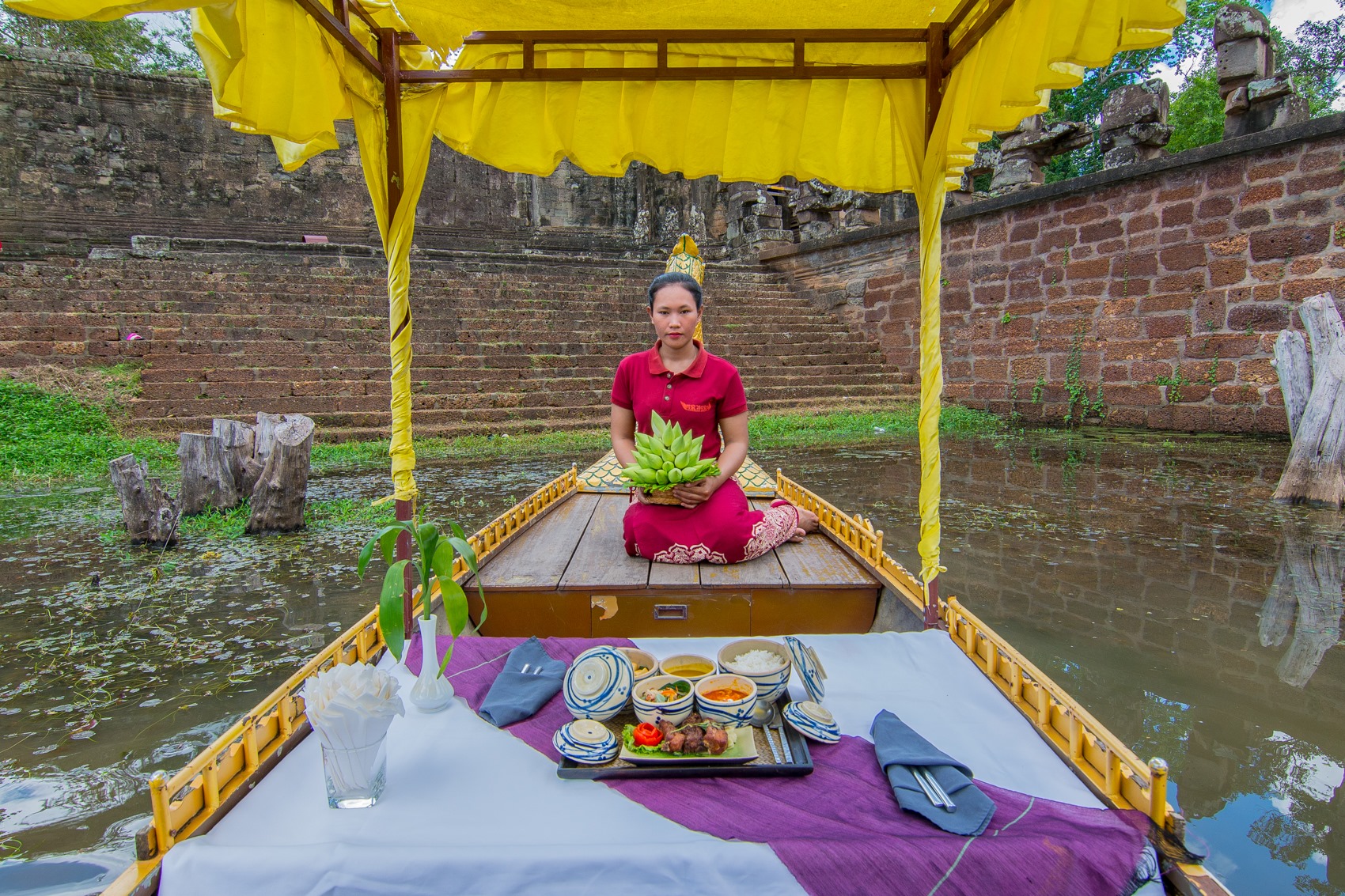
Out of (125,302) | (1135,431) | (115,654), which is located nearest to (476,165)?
(125,302)

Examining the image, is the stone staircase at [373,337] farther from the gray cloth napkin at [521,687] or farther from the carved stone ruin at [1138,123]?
the gray cloth napkin at [521,687]

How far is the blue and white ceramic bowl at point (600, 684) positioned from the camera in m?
1.62

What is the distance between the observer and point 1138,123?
9.59 m

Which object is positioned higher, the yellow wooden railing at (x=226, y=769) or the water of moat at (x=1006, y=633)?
the yellow wooden railing at (x=226, y=769)

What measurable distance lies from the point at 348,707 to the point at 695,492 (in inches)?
66.4

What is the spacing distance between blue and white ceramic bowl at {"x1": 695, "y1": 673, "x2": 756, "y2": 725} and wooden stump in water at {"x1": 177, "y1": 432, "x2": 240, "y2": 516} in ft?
16.2

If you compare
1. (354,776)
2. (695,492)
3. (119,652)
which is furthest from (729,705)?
(119,652)

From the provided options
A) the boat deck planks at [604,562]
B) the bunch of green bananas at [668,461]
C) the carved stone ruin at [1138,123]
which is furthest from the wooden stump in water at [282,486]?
the carved stone ruin at [1138,123]

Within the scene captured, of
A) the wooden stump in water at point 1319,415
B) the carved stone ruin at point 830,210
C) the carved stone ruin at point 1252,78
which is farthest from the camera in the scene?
the carved stone ruin at point 830,210

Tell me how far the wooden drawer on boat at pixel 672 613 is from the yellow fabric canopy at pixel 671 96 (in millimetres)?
668

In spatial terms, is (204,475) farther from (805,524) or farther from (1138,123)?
(1138,123)

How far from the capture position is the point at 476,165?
67.2 ft

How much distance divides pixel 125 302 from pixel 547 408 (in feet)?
20.1

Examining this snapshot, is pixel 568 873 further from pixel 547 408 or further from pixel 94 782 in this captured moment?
pixel 547 408
